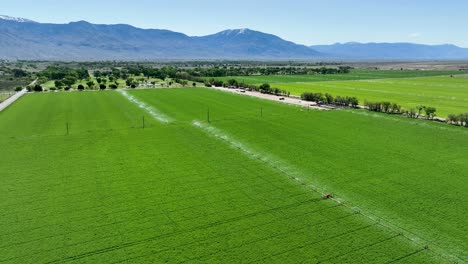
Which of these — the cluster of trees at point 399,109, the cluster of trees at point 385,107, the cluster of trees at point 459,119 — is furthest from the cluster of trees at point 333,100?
the cluster of trees at point 459,119

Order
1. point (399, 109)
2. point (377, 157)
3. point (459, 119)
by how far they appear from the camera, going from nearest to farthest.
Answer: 1. point (377, 157)
2. point (459, 119)
3. point (399, 109)

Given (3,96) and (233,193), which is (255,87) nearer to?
(3,96)

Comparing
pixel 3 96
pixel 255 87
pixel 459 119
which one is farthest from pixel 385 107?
pixel 3 96

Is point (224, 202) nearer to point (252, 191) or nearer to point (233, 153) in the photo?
point (252, 191)

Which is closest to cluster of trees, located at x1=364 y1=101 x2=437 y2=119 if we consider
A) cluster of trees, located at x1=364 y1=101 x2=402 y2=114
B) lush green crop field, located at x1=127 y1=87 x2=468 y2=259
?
cluster of trees, located at x1=364 y1=101 x2=402 y2=114

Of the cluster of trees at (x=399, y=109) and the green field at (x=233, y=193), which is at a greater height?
the cluster of trees at (x=399, y=109)

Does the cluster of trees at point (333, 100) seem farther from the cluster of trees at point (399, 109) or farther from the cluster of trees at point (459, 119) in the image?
the cluster of trees at point (459, 119)

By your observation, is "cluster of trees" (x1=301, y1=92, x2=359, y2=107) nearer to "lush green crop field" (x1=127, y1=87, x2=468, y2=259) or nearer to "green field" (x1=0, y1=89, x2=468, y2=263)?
"lush green crop field" (x1=127, y1=87, x2=468, y2=259)

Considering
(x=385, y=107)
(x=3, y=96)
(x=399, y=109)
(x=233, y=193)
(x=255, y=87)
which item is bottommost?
(x=233, y=193)
